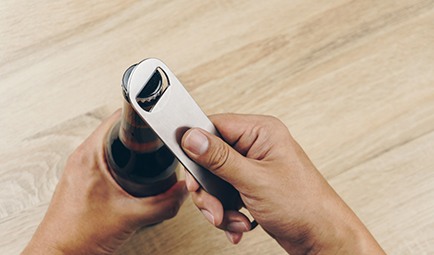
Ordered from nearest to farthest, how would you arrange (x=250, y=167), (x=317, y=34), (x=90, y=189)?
1. (x=250, y=167)
2. (x=90, y=189)
3. (x=317, y=34)

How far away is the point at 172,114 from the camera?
465 millimetres

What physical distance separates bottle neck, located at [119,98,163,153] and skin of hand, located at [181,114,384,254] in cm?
5

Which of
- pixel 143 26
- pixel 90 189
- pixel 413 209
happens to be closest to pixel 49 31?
pixel 143 26

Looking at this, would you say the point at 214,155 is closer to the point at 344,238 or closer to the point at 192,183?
the point at 192,183

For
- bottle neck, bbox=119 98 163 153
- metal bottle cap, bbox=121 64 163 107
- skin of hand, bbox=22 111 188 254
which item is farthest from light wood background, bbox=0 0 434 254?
metal bottle cap, bbox=121 64 163 107

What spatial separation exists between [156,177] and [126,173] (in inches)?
1.2

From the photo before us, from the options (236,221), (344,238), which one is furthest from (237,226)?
(344,238)

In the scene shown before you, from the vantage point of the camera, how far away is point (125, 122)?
0.52 metres

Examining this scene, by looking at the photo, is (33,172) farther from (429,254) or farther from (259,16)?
(429,254)

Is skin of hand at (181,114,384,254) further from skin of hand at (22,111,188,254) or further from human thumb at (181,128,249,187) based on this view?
skin of hand at (22,111,188,254)

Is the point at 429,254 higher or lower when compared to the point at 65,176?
lower

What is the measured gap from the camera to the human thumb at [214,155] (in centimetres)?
48

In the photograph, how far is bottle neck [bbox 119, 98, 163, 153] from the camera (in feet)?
1.63

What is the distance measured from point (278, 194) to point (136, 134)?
0.47ft
